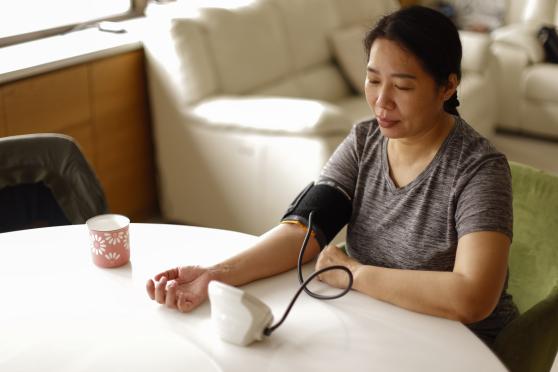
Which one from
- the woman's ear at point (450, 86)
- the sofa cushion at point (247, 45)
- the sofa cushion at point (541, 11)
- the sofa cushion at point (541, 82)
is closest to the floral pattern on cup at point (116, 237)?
the woman's ear at point (450, 86)

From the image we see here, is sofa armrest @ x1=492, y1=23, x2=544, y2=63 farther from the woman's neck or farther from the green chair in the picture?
the woman's neck

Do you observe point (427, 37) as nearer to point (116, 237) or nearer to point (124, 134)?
point (116, 237)

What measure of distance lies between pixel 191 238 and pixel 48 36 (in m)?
2.05

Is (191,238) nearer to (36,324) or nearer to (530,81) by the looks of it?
(36,324)

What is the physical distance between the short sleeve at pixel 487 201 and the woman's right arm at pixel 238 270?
1.04ft

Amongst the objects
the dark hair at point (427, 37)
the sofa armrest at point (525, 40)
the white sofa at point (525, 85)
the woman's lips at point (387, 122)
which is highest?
the dark hair at point (427, 37)

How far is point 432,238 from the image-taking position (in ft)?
4.94

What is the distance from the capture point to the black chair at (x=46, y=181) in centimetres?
187

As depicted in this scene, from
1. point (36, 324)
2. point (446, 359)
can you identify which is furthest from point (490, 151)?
point (36, 324)

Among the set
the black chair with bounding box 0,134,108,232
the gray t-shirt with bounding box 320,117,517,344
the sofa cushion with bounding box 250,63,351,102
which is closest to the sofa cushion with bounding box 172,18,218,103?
the sofa cushion with bounding box 250,63,351,102

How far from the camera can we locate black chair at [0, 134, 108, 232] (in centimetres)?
187

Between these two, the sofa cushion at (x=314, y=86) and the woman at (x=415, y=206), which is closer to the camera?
the woman at (x=415, y=206)

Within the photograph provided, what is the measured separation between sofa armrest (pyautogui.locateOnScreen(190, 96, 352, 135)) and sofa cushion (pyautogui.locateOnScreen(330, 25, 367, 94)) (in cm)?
92

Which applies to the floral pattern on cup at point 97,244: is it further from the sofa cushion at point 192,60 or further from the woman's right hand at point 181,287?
the sofa cushion at point 192,60
